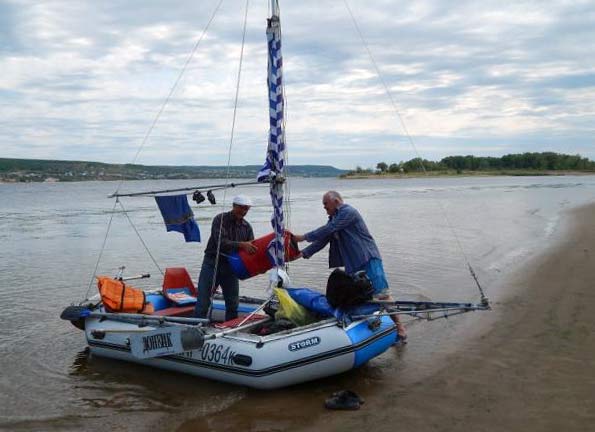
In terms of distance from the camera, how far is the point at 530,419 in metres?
5.71

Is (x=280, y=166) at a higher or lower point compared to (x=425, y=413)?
higher

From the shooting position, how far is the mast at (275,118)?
7.82 meters

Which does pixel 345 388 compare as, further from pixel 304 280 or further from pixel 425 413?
pixel 304 280

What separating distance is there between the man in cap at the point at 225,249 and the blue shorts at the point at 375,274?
1567mm

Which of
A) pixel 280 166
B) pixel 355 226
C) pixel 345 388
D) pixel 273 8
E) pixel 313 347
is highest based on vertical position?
pixel 273 8

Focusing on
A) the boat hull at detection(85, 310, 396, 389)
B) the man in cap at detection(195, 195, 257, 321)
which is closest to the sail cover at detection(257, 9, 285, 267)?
the man in cap at detection(195, 195, 257, 321)

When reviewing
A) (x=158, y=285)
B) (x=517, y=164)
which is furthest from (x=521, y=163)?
(x=158, y=285)

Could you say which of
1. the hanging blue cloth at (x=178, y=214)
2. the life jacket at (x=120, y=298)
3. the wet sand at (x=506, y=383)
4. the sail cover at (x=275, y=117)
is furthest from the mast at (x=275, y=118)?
the wet sand at (x=506, y=383)

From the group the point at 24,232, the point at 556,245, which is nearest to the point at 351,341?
the point at 556,245

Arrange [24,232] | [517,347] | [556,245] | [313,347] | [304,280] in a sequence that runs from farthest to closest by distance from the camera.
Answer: [24,232]
[556,245]
[304,280]
[517,347]
[313,347]

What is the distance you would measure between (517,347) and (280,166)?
4.03m

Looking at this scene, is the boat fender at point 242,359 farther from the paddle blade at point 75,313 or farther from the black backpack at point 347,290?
the paddle blade at point 75,313

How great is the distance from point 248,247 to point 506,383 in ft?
11.8

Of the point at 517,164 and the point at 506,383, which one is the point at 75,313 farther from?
the point at 517,164
